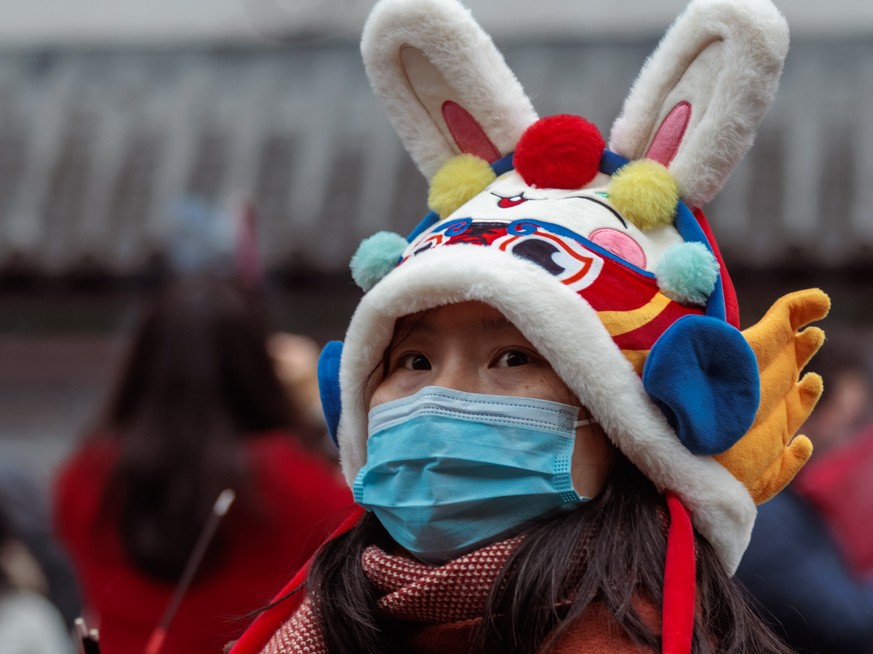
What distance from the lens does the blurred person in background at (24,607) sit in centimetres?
354

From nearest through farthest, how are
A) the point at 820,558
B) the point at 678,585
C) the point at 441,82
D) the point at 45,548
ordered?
the point at 678,585, the point at 441,82, the point at 820,558, the point at 45,548

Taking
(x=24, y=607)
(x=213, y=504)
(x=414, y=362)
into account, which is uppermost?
(x=414, y=362)

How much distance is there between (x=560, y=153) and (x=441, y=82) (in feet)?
0.92

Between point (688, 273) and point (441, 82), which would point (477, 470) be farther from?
point (441, 82)

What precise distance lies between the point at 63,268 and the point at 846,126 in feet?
13.9

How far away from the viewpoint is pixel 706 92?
7.11 ft

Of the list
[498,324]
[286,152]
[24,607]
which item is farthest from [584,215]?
[286,152]

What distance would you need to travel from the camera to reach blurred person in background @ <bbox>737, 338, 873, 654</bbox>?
289cm

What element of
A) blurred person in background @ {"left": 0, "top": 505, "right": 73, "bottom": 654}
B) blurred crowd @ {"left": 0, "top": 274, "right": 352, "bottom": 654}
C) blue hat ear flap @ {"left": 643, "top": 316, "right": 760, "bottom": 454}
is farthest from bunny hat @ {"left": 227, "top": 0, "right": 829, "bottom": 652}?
blurred person in background @ {"left": 0, "top": 505, "right": 73, "bottom": 654}

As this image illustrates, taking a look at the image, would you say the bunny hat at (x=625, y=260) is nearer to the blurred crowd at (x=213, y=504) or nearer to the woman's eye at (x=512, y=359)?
the woman's eye at (x=512, y=359)

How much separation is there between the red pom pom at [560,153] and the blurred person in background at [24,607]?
2014 millimetres

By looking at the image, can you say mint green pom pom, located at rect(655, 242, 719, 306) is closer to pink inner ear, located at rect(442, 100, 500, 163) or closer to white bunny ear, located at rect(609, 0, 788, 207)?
white bunny ear, located at rect(609, 0, 788, 207)

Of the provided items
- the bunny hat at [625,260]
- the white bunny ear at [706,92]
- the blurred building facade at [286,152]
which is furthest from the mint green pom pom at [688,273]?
the blurred building facade at [286,152]

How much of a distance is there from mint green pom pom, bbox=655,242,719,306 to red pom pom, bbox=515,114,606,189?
0.68 feet
